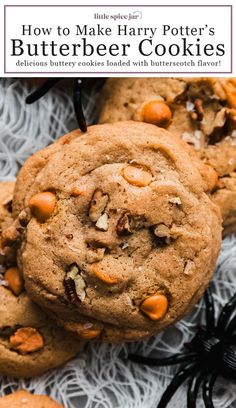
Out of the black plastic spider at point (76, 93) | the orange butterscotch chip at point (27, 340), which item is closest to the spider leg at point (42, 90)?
the black plastic spider at point (76, 93)

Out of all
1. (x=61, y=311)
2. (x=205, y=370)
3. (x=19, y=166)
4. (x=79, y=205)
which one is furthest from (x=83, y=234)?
(x=205, y=370)

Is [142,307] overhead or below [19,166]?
below

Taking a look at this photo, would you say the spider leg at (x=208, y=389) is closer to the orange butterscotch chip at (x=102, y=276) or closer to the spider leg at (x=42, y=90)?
the orange butterscotch chip at (x=102, y=276)

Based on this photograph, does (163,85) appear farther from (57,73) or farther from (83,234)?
(83,234)

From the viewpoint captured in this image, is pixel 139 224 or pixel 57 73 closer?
pixel 139 224

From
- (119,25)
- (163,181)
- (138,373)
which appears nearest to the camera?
(163,181)

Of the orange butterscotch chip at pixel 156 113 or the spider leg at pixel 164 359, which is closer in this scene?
the orange butterscotch chip at pixel 156 113
